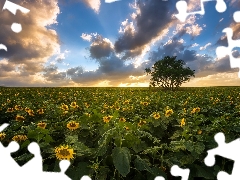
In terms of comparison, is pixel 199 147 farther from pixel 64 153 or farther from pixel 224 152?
pixel 64 153

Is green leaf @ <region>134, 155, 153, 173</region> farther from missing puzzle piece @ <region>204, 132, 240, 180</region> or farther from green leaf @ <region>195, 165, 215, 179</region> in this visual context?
green leaf @ <region>195, 165, 215, 179</region>

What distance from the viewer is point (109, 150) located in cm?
277

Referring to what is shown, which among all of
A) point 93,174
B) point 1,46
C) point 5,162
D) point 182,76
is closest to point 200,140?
point 93,174

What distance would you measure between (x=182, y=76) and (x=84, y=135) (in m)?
41.5

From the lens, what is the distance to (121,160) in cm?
243

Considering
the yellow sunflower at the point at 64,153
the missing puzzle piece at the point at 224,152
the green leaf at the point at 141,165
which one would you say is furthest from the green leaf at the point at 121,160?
the missing puzzle piece at the point at 224,152

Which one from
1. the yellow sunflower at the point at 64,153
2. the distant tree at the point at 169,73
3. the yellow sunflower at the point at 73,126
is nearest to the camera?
the yellow sunflower at the point at 64,153

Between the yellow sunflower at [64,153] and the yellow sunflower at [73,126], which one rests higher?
the yellow sunflower at [73,126]

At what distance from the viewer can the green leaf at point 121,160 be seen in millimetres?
2381

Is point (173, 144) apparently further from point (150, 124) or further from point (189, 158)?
point (150, 124)

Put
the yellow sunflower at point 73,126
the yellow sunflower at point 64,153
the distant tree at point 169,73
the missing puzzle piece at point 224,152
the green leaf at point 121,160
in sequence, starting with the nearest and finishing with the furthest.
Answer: the green leaf at point 121,160, the yellow sunflower at point 64,153, the missing puzzle piece at point 224,152, the yellow sunflower at point 73,126, the distant tree at point 169,73

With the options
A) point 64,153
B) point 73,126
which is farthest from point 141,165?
point 73,126

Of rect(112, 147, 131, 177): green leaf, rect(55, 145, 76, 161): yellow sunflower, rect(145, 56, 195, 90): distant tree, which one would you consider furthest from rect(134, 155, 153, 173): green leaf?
rect(145, 56, 195, 90): distant tree

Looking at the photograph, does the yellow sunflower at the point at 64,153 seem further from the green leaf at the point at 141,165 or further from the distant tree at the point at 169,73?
the distant tree at the point at 169,73
